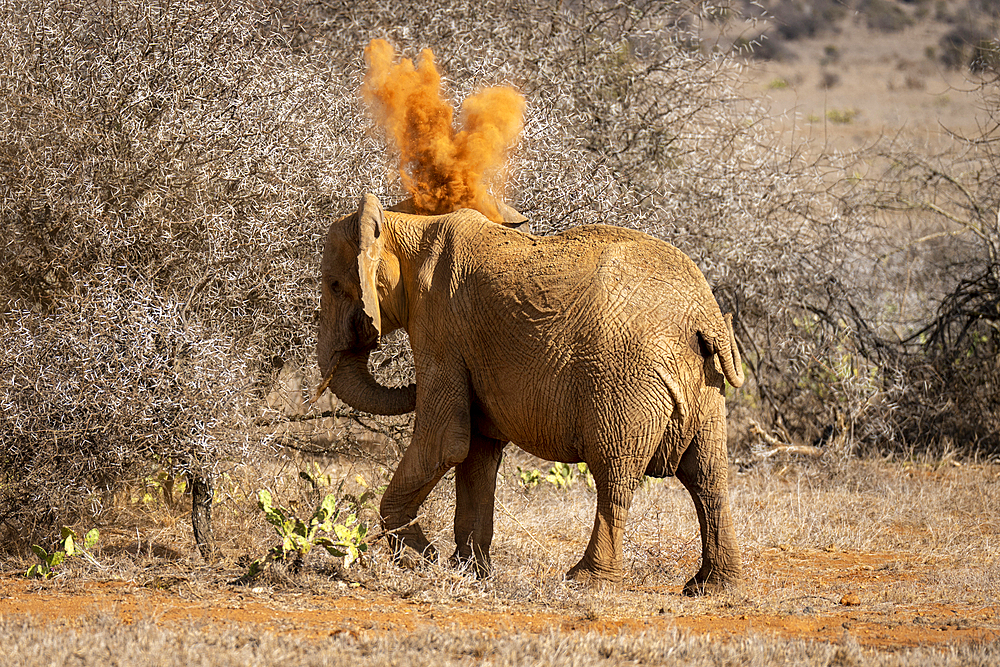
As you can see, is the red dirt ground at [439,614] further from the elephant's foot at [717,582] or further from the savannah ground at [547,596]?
the elephant's foot at [717,582]

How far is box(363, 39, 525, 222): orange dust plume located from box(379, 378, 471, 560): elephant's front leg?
1.38 metres

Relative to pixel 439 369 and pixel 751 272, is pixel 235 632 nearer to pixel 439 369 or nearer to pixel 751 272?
pixel 439 369

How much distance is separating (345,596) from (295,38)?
6313 mm

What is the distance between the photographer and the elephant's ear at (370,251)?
6805mm

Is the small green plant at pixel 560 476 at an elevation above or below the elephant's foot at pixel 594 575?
above

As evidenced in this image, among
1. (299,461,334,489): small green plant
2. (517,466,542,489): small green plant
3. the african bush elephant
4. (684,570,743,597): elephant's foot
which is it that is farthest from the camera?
(517,466,542,489): small green plant

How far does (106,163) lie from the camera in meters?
7.37

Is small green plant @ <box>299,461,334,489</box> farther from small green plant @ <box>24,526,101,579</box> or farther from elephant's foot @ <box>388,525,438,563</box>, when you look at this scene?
small green plant @ <box>24,526,101,579</box>

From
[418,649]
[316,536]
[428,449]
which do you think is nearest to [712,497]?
[428,449]

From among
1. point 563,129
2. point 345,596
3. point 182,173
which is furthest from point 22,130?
point 563,129

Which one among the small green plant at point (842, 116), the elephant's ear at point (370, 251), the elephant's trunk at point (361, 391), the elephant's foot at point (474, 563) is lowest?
the elephant's foot at point (474, 563)

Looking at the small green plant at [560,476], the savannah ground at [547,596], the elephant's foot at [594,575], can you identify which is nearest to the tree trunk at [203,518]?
the savannah ground at [547,596]

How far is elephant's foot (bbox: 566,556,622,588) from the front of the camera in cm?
654

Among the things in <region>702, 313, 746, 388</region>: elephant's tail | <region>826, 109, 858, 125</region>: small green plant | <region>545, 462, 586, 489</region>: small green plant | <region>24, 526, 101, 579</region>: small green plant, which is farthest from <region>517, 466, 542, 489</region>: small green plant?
<region>826, 109, 858, 125</region>: small green plant
